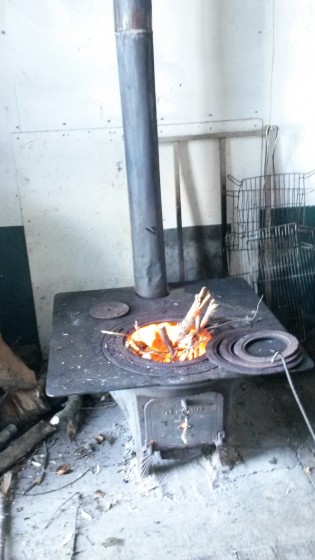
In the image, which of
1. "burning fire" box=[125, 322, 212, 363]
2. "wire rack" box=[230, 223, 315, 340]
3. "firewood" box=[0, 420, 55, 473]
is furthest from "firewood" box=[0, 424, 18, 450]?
"wire rack" box=[230, 223, 315, 340]

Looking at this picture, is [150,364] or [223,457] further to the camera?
[223,457]

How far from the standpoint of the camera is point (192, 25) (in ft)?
8.34

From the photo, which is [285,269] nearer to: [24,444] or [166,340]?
[166,340]

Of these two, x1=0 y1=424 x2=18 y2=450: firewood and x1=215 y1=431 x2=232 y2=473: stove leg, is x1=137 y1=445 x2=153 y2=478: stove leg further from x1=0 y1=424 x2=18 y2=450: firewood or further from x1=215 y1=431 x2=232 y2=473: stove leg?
x1=0 y1=424 x2=18 y2=450: firewood

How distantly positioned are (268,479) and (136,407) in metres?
0.67

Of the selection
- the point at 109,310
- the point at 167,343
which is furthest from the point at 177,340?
the point at 109,310

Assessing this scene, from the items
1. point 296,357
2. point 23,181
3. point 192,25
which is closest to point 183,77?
point 192,25

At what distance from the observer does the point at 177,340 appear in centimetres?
213

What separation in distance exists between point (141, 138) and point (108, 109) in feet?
1.43

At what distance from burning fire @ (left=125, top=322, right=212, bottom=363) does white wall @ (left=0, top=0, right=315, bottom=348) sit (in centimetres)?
77

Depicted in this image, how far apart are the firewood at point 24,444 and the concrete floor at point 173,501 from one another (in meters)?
0.05

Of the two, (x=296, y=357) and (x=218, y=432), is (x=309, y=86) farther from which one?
(x=218, y=432)

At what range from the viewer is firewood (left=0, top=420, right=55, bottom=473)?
7.57 feet

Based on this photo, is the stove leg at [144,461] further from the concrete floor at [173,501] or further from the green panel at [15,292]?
the green panel at [15,292]
